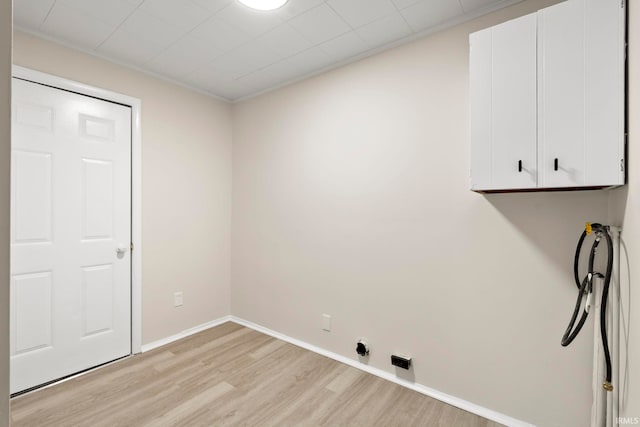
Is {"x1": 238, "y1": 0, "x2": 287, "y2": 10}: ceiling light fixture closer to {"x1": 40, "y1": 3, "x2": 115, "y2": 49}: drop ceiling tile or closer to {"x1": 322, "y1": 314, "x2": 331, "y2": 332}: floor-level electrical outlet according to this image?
{"x1": 40, "y1": 3, "x2": 115, "y2": 49}: drop ceiling tile

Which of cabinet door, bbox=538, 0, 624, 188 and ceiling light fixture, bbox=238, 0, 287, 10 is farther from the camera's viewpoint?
ceiling light fixture, bbox=238, 0, 287, 10

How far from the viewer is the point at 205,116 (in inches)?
126

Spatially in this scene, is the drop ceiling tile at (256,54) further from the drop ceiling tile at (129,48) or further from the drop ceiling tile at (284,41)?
the drop ceiling tile at (129,48)

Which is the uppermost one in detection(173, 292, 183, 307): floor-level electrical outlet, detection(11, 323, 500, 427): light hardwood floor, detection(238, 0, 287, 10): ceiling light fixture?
detection(238, 0, 287, 10): ceiling light fixture

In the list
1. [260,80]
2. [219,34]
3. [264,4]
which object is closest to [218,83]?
[260,80]

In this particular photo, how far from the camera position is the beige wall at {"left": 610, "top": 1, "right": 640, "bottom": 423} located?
1146 millimetres

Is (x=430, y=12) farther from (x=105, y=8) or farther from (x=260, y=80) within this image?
(x=105, y=8)

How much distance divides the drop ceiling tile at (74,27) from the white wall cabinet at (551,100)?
7.69 feet

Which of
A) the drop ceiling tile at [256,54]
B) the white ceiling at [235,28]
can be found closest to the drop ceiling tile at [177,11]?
the white ceiling at [235,28]

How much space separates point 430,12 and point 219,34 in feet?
4.59

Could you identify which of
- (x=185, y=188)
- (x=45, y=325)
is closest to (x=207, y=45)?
(x=185, y=188)

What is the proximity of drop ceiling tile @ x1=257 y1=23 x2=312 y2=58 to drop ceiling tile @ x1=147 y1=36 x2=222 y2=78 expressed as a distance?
433 mm

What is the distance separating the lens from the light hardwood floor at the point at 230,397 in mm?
1848

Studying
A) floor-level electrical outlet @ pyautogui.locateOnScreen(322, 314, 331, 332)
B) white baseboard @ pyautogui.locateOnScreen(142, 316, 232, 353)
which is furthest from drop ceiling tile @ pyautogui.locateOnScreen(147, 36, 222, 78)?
white baseboard @ pyautogui.locateOnScreen(142, 316, 232, 353)
